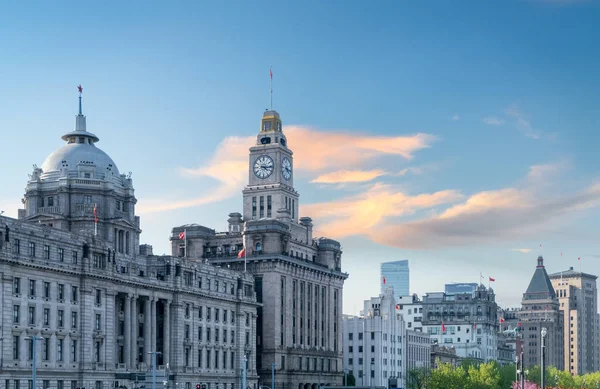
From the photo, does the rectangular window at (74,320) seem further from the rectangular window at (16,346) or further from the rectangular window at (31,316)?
the rectangular window at (16,346)

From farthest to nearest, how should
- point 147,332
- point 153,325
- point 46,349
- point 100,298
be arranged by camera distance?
point 153,325 → point 147,332 → point 100,298 → point 46,349

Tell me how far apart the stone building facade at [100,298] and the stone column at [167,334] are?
0.50 ft

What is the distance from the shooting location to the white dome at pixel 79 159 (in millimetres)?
174625

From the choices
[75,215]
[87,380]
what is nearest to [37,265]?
[87,380]

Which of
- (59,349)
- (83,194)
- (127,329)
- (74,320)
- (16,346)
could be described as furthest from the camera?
(83,194)

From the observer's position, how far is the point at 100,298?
508ft

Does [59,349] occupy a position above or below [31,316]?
below

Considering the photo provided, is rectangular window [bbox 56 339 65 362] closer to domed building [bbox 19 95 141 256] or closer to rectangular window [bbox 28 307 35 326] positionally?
rectangular window [bbox 28 307 35 326]

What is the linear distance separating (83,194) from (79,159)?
610 centimetres

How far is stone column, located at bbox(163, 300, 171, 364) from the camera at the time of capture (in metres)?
171

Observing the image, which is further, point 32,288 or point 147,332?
point 147,332

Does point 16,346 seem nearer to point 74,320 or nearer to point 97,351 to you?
point 74,320

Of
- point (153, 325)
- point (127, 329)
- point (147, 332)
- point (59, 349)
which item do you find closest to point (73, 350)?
point (59, 349)

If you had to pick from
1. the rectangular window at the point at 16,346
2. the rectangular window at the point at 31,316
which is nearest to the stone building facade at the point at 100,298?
the rectangular window at the point at 16,346
